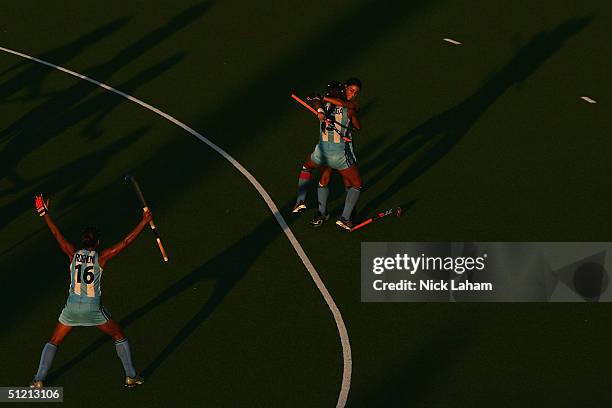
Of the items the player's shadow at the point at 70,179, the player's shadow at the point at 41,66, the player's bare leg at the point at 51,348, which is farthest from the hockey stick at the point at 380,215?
the player's shadow at the point at 41,66

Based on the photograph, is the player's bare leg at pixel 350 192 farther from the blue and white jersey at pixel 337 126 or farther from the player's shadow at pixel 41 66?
the player's shadow at pixel 41 66

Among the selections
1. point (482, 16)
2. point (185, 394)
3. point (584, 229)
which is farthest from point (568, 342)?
point (482, 16)

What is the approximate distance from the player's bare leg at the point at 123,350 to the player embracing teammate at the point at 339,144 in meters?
5.41

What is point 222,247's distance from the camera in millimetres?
22750

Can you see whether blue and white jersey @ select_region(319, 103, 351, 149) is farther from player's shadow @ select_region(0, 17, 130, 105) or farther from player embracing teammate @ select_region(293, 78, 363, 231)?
player's shadow @ select_region(0, 17, 130, 105)

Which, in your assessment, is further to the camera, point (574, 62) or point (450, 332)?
point (574, 62)

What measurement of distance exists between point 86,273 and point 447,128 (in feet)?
34.8

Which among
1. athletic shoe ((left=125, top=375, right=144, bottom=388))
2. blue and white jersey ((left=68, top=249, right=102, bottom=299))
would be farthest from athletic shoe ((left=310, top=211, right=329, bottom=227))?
blue and white jersey ((left=68, top=249, right=102, bottom=299))

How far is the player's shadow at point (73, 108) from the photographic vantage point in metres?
25.9

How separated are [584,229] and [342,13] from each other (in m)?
10.7

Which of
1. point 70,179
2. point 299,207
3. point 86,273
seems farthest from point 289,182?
point 86,273

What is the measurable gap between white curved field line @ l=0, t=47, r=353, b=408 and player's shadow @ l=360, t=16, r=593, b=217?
5.57ft

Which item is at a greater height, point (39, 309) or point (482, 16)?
point (482, 16)

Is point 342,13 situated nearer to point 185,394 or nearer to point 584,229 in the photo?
point 584,229
